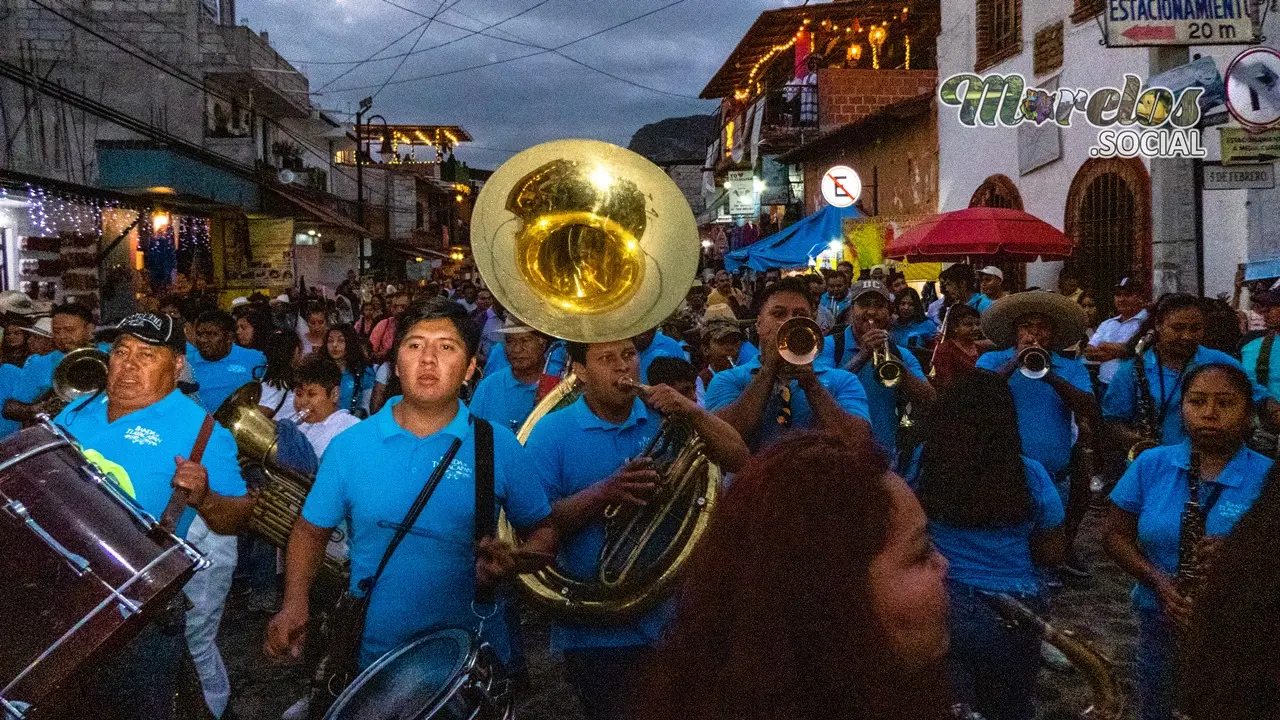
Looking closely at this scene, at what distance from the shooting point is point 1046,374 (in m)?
5.54

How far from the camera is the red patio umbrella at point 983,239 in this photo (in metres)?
10.7

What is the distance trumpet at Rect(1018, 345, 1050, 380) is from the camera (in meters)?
5.45

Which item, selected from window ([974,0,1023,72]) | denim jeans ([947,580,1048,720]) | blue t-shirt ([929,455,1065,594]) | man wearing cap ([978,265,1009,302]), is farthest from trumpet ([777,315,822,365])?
window ([974,0,1023,72])

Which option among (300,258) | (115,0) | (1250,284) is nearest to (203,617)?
(1250,284)

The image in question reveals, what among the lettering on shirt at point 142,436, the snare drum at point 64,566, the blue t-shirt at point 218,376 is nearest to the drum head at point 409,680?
the snare drum at point 64,566

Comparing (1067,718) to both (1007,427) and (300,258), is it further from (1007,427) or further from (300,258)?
(300,258)

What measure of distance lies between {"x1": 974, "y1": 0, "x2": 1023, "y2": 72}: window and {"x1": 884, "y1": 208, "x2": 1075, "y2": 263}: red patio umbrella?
4.97 meters

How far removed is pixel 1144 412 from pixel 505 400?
356 cm

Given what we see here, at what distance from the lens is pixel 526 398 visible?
234 inches

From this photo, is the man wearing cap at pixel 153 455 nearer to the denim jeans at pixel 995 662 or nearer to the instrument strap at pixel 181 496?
the instrument strap at pixel 181 496

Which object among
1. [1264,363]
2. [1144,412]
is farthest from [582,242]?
[1264,363]

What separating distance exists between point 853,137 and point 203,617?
67.4ft

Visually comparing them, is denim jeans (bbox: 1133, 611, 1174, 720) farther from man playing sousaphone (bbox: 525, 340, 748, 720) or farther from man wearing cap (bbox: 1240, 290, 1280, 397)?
man wearing cap (bbox: 1240, 290, 1280, 397)

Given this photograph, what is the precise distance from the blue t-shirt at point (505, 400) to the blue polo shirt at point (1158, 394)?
326cm
